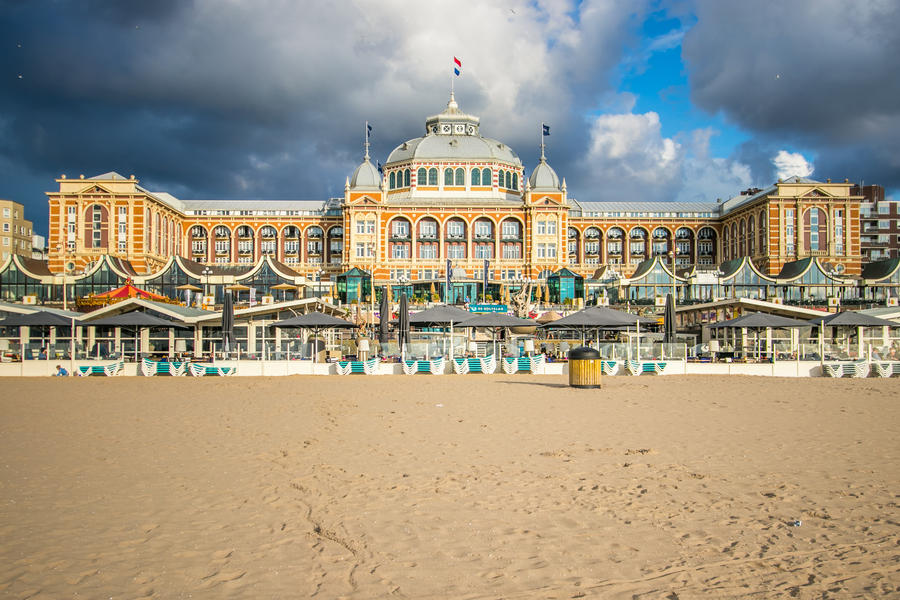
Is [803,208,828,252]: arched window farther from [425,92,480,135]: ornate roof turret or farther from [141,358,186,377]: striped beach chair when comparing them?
[141,358,186,377]: striped beach chair

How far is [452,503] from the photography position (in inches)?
373

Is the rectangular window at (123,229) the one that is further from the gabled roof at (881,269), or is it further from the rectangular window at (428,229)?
the gabled roof at (881,269)

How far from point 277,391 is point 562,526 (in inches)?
690

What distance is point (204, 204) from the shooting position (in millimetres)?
92875

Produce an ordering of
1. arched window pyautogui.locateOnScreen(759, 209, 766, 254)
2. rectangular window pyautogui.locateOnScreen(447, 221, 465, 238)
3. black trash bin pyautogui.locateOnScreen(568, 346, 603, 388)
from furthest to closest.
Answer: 1. rectangular window pyautogui.locateOnScreen(447, 221, 465, 238)
2. arched window pyautogui.locateOnScreen(759, 209, 766, 254)
3. black trash bin pyautogui.locateOnScreen(568, 346, 603, 388)

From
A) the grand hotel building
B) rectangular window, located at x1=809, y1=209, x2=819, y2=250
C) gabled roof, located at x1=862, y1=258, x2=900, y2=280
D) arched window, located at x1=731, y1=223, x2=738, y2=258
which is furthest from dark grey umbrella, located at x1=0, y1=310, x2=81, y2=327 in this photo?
arched window, located at x1=731, y1=223, x2=738, y2=258

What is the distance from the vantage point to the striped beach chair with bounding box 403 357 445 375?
32.2m

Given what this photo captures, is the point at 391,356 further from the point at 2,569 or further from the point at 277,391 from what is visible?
the point at 2,569

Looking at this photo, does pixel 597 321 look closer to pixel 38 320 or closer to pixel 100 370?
pixel 100 370

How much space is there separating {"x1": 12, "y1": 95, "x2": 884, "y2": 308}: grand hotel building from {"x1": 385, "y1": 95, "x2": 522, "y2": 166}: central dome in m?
0.16

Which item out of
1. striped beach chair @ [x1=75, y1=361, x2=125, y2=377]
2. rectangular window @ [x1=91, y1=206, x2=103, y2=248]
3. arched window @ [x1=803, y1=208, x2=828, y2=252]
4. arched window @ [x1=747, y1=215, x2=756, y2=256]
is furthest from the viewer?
arched window @ [x1=747, y1=215, x2=756, y2=256]

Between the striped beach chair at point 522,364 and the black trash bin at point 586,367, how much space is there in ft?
23.8

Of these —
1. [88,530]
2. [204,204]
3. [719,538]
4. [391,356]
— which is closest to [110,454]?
[88,530]

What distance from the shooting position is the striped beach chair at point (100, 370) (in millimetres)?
32375
